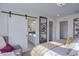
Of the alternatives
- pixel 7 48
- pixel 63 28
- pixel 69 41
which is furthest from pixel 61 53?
pixel 7 48

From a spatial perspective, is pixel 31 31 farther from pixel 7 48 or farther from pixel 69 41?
pixel 69 41

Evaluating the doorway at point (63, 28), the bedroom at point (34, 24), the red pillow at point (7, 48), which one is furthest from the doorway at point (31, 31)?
the doorway at point (63, 28)

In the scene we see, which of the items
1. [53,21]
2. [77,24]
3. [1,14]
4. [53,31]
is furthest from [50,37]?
[1,14]

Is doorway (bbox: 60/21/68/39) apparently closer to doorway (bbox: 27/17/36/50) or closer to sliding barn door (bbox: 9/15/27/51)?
doorway (bbox: 27/17/36/50)

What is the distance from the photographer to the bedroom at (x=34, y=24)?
1206 mm

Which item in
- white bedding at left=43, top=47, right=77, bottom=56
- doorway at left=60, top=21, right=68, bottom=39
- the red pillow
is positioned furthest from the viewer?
doorway at left=60, top=21, right=68, bottom=39

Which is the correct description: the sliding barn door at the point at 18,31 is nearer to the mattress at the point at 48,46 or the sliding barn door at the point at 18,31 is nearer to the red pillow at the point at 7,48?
the red pillow at the point at 7,48

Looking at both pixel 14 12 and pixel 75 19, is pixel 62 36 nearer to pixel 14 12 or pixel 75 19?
pixel 75 19

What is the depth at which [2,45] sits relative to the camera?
1.15 m

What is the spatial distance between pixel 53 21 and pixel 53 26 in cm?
8

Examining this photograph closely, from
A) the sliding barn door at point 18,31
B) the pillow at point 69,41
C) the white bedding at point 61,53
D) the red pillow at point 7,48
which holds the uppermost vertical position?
the sliding barn door at point 18,31

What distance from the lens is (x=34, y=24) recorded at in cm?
137

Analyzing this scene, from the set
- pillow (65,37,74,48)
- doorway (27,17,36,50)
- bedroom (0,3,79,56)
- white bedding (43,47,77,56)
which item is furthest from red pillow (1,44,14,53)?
pillow (65,37,74,48)

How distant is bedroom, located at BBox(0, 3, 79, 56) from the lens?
1206 mm
